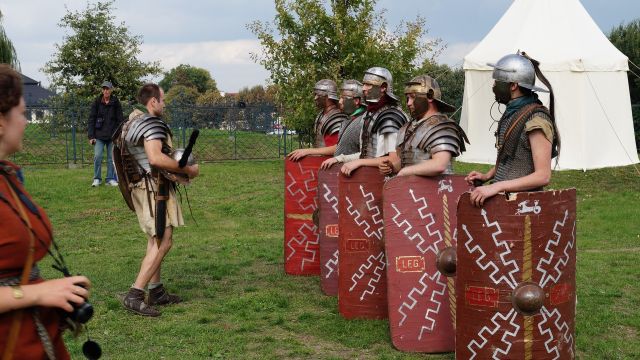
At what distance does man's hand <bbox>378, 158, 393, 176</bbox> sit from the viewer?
5.98 metres

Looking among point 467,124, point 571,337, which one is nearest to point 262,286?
point 571,337

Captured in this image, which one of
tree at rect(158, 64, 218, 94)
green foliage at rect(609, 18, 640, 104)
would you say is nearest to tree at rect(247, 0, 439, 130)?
green foliage at rect(609, 18, 640, 104)

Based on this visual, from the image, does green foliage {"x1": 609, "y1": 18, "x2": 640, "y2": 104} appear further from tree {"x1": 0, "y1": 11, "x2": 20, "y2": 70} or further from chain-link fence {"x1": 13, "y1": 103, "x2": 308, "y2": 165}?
tree {"x1": 0, "y1": 11, "x2": 20, "y2": 70}

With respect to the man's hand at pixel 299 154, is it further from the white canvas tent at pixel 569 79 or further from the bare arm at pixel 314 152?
the white canvas tent at pixel 569 79

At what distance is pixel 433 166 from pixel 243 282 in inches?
134

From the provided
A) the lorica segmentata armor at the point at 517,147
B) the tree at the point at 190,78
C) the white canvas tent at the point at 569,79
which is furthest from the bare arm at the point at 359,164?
the tree at the point at 190,78

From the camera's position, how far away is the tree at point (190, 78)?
65800 mm

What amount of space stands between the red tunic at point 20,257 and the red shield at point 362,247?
3482 mm

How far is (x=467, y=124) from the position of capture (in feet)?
65.0

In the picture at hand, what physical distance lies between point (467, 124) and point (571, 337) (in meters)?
15.5

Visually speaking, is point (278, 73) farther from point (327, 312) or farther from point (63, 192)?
point (327, 312)

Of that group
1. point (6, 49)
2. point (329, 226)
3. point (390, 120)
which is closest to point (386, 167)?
point (390, 120)

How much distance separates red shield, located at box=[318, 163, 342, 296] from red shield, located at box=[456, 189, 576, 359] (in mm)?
2610

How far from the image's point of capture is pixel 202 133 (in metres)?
21.5
